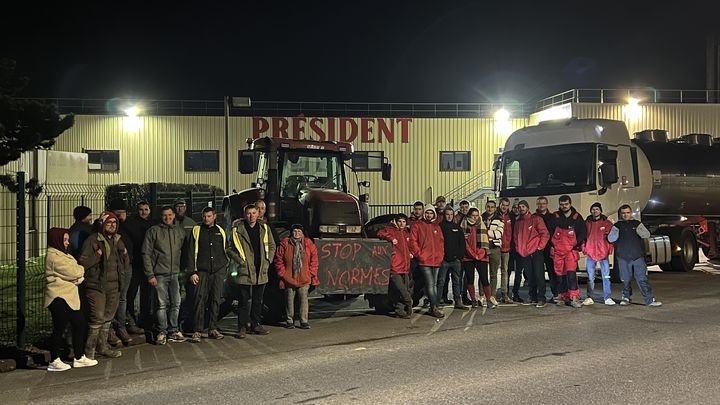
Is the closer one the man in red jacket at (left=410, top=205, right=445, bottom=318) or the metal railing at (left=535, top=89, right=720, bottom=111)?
the man in red jacket at (left=410, top=205, right=445, bottom=318)

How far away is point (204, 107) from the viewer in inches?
1331

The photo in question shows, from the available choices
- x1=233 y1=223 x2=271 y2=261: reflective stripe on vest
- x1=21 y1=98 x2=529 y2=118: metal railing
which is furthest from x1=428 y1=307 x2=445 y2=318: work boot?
x1=21 y1=98 x2=529 y2=118: metal railing

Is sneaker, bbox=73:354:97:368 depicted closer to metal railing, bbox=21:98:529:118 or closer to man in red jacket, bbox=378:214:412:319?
man in red jacket, bbox=378:214:412:319

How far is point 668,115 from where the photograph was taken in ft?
110

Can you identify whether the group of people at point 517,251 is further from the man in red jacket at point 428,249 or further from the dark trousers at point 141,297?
the dark trousers at point 141,297

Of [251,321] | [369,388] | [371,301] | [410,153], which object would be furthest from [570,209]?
[410,153]

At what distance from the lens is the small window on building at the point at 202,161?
3353 centimetres

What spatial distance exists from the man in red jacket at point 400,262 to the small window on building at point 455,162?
23.3 meters

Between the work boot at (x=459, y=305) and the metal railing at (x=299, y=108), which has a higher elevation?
the metal railing at (x=299, y=108)

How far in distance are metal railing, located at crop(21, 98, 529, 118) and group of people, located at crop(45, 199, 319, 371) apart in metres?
23.4

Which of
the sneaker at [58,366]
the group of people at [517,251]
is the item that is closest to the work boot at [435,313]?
the group of people at [517,251]

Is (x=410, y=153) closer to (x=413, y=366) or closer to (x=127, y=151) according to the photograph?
(x=127, y=151)

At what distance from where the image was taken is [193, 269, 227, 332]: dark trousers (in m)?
9.85

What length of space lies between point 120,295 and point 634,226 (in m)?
8.76
